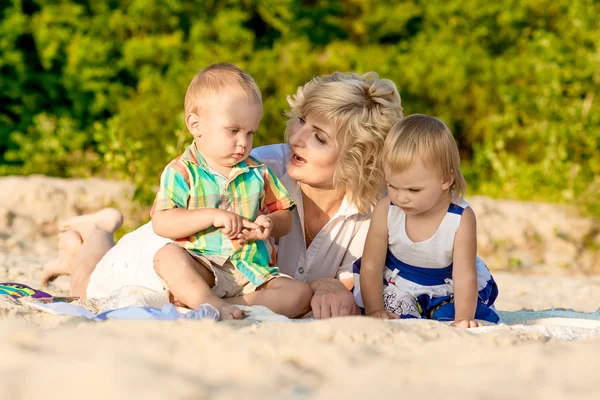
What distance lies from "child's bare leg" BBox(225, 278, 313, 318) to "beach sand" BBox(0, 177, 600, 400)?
694 mm

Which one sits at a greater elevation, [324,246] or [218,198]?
[218,198]

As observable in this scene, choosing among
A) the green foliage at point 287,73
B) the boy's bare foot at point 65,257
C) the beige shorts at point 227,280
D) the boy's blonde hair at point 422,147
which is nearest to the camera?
the boy's blonde hair at point 422,147

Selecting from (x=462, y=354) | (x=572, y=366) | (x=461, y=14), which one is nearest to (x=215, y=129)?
(x=462, y=354)

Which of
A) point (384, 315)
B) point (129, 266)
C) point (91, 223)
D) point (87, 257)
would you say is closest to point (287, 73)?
point (91, 223)

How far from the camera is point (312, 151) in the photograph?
3.66m

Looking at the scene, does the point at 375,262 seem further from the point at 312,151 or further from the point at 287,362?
the point at 287,362

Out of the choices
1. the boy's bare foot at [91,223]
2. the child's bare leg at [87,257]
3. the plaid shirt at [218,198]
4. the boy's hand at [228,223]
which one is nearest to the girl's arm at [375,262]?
the plaid shirt at [218,198]

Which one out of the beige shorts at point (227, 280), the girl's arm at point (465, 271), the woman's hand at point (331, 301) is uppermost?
the girl's arm at point (465, 271)

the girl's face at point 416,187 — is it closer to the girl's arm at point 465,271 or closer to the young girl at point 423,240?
the young girl at point 423,240

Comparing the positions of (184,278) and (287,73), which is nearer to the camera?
(184,278)

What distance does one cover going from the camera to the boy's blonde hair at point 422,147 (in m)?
3.08

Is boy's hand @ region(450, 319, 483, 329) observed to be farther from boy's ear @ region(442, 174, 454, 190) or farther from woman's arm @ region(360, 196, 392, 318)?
boy's ear @ region(442, 174, 454, 190)

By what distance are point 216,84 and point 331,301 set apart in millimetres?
1003

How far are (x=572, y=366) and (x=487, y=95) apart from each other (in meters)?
6.68
